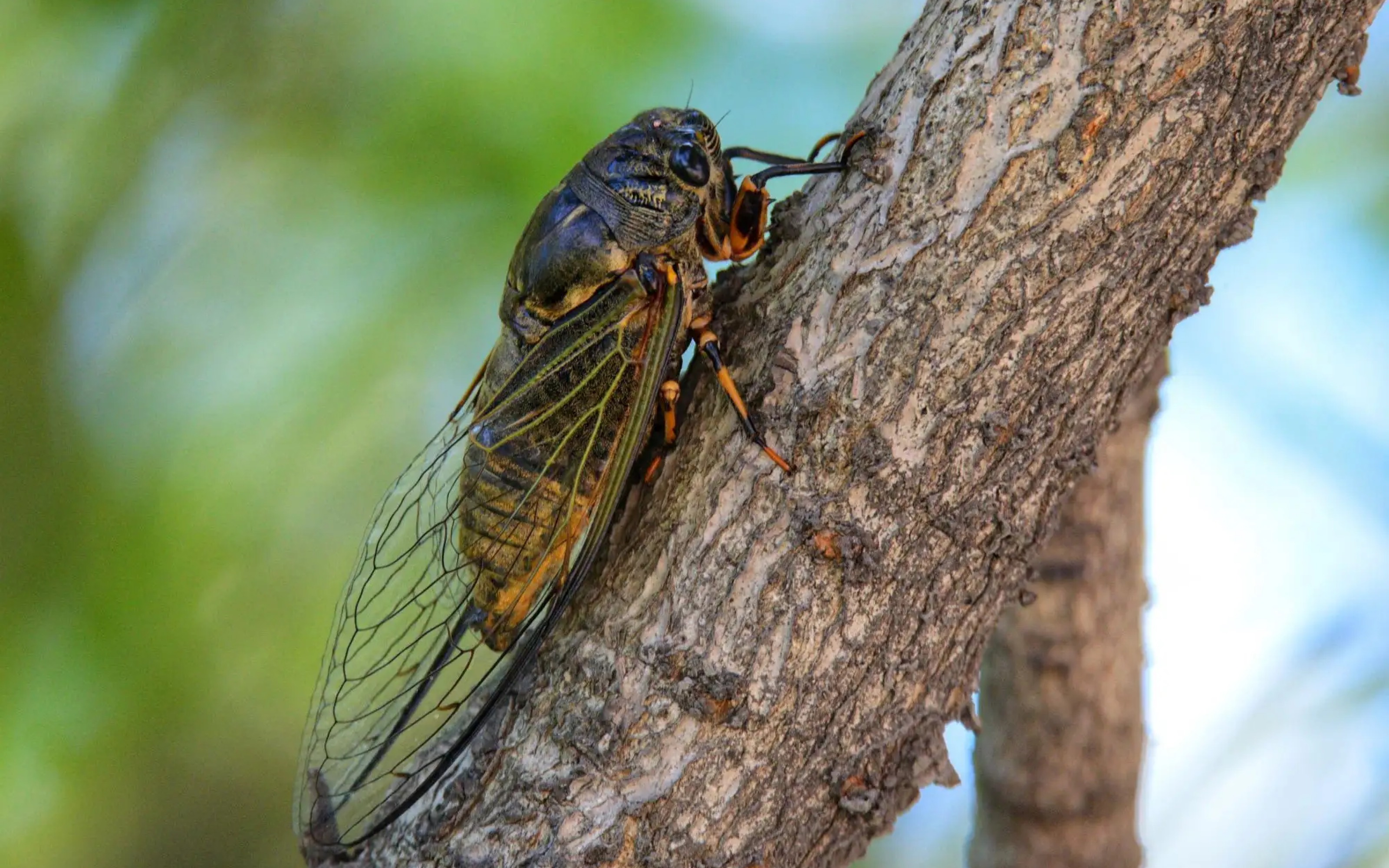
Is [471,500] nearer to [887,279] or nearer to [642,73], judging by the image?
[887,279]

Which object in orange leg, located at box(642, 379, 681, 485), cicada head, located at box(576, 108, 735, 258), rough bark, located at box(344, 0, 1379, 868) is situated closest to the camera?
rough bark, located at box(344, 0, 1379, 868)

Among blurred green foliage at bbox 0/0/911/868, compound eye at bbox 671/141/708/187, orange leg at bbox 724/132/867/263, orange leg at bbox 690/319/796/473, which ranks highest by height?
blurred green foliage at bbox 0/0/911/868

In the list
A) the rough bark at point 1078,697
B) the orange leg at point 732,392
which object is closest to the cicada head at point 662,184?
the orange leg at point 732,392

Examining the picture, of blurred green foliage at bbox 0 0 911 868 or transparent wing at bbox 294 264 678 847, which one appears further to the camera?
blurred green foliage at bbox 0 0 911 868

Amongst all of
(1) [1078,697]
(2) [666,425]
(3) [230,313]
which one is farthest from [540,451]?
(3) [230,313]

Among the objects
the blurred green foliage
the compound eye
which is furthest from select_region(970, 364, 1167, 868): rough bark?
the blurred green foliage

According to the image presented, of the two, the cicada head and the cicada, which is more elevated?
the cicada head

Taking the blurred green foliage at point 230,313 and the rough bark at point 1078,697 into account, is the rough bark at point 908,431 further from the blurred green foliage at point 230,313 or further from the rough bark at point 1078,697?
the blurred green foliage at point 230,313

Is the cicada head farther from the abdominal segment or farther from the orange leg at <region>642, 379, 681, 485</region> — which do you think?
the abdominal segment
